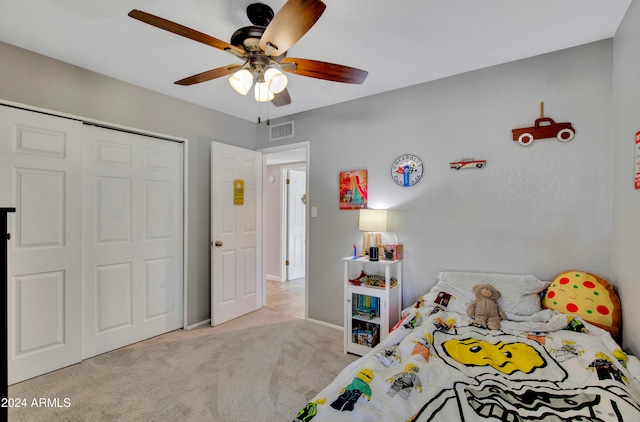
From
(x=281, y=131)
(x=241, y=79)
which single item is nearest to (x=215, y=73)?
(x=241, y=79)

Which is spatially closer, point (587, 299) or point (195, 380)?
point (587, 299)

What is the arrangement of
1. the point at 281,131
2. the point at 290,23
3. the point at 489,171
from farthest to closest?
the point at 281,131 < the point at 489,171 < the point at 290,23

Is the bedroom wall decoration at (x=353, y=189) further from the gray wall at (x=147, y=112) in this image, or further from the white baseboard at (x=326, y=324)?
the gray wall at (x=147, y=112)

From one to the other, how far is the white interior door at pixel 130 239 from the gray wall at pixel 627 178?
3.58 metres

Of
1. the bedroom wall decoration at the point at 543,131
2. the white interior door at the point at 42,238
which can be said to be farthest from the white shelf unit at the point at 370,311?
the white interior door at the point at 42,238

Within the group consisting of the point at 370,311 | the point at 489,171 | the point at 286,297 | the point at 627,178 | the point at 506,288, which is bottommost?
the point at 286,297

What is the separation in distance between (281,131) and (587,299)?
3221 millimetres

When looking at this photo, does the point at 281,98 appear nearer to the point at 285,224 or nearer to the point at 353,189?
the point at 353,189

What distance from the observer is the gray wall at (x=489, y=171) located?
202 cm

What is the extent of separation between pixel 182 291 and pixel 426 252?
2.56 metres

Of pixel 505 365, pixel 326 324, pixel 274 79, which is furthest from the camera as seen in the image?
pixel 326 324

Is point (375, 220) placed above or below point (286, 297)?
above

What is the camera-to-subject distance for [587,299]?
182 cm

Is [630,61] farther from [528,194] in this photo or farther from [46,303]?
[46,303]
